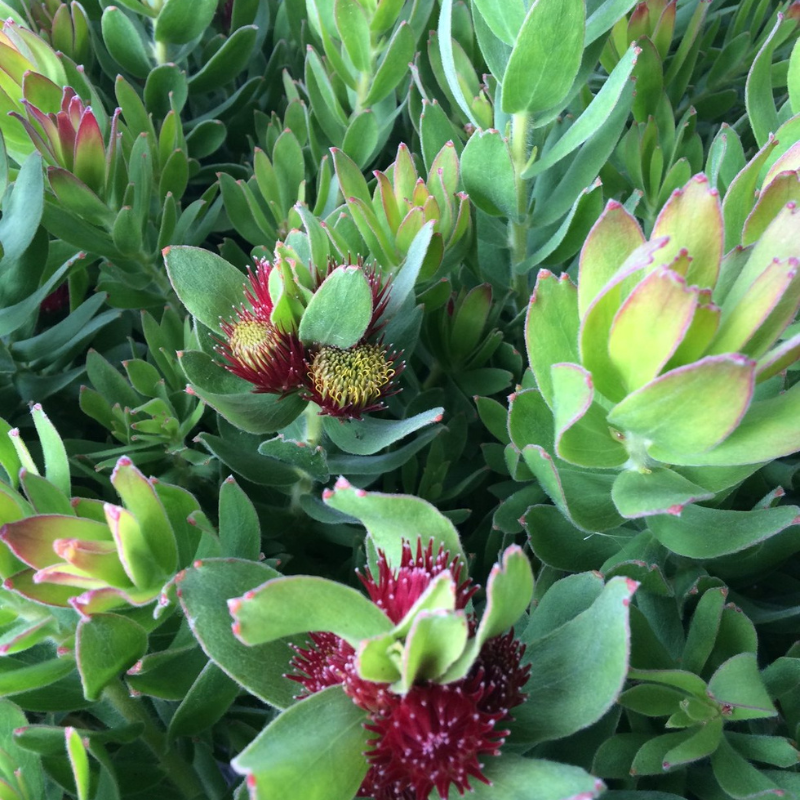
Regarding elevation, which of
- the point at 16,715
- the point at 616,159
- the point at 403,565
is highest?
the point at 616,159

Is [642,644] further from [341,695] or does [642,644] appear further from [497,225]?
[497,225]

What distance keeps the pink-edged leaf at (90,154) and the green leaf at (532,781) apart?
20.8 inches

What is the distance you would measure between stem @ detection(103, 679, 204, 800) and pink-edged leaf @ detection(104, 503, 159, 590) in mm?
74

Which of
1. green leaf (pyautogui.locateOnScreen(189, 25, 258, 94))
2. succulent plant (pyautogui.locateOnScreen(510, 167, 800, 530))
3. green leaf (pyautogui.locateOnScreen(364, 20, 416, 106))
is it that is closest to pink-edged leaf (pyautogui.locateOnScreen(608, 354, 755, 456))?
succulent plant (pyautogui.locateOnScreen(510, 167, 800, 530))

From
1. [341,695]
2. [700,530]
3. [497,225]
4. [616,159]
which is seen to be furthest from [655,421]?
[616,159]

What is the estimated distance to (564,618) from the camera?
0.43 meters

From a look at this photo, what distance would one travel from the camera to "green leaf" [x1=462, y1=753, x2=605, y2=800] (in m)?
0.32

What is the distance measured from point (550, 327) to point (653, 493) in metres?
0.11

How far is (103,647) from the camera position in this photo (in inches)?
15.8

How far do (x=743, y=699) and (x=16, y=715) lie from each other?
0.41m

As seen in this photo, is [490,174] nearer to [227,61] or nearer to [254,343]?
[254,343]

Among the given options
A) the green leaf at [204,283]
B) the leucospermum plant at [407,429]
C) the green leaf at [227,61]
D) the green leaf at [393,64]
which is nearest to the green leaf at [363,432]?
the leucospermum plant at [407,429]

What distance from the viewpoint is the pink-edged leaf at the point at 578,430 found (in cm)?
39

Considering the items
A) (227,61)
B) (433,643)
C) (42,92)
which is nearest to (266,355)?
(433,643)
